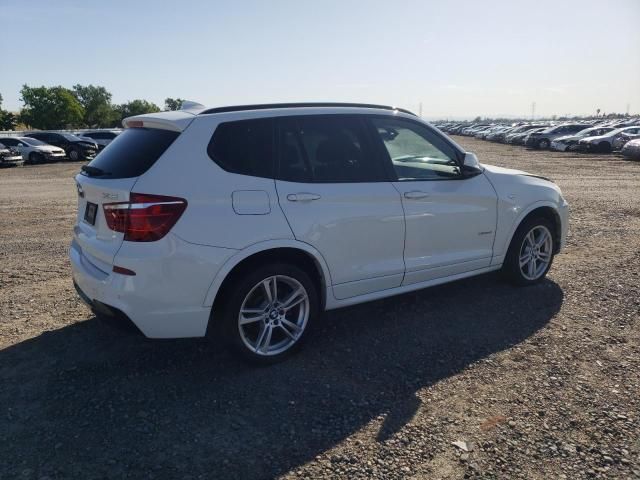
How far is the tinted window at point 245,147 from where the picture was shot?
3.47 meters

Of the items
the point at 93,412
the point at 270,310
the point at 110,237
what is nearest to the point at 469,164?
the point at 270,310

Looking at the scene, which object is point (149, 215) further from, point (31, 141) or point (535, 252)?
point (31, 141)

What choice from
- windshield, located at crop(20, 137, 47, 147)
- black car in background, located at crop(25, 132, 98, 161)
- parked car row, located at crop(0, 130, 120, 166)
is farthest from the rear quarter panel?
black car in background, located at crop(25, 132, 98, 161)

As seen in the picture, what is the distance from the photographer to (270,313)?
146 inches

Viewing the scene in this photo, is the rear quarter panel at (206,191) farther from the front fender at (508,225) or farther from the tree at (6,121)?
the tree at (6,121)

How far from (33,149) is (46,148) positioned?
0.60 m

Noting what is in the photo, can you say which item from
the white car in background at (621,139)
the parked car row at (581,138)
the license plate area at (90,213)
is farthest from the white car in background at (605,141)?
the license plate area at (90,213)

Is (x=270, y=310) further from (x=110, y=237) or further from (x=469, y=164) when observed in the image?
(x=469, y=164)

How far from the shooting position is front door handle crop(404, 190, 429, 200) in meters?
4.17

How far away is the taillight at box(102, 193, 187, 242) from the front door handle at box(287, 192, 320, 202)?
77cm

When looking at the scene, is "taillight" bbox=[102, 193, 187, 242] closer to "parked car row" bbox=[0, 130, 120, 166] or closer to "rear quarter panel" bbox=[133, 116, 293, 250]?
"rear quarter panel" bbox=[133, 116, 293, 250]

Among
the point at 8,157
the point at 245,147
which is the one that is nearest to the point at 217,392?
the point at 245,147

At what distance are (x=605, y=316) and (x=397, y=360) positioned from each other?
2.18 metres

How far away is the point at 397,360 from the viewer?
3.84m
